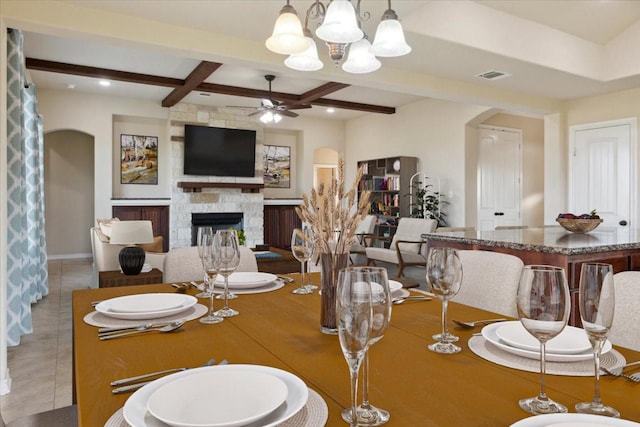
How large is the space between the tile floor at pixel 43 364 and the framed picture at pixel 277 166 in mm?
5088

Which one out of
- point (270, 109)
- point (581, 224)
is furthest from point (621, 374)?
point (270, 109)

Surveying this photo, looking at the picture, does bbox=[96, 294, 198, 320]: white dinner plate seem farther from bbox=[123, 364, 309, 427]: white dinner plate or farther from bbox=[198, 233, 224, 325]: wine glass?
bbox=[123, 364, 309, 427]: white dinner plate

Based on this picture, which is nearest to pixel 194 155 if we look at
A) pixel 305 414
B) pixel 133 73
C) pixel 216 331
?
pixel 133 73

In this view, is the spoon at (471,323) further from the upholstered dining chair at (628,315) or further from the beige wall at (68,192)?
the beige wall at (68,192)

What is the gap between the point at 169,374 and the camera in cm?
84

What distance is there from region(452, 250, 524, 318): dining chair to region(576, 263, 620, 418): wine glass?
776 mm

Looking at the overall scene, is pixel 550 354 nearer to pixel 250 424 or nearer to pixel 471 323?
pixel 471 323

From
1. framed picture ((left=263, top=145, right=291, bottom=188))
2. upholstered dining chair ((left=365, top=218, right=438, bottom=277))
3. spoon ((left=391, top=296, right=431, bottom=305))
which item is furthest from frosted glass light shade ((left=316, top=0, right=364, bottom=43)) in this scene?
framed picture ((left=263, top=145, right=291, bottom=188))

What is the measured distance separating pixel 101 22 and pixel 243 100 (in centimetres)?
469

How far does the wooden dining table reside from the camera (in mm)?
714

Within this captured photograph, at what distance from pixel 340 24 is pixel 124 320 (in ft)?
4.83

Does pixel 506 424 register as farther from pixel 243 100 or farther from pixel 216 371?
pixel 243 100

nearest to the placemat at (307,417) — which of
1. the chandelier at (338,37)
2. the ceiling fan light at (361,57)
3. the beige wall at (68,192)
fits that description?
the chandelier at (338,37)

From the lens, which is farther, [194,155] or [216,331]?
[194,155]
